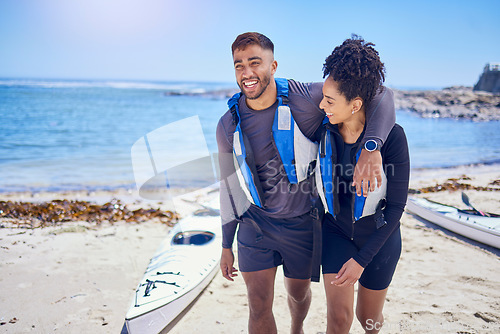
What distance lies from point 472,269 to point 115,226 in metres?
5.65

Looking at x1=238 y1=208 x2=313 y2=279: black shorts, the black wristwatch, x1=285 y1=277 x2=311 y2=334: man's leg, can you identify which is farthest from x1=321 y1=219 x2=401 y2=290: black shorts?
the black wristwatch

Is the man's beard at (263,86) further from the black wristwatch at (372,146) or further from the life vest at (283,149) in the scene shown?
the black wristwatch at (372,146)

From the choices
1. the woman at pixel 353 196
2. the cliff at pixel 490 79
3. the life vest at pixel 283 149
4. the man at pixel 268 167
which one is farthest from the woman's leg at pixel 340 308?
the cliff at pixel 490 79

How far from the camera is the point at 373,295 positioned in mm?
2643

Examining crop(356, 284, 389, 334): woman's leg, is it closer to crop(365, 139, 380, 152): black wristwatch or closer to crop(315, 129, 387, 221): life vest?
crop(315, 129, 387, 221): life vest

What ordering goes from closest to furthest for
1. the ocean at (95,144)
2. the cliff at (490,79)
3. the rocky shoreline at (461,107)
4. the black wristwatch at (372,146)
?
1. the black wristwatch at (372,146)
2. the ocean at (95,144)
3. the rocky shoreline at (461,107)
4. the cliff at (490,79)

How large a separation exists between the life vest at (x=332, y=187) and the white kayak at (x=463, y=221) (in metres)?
4.17

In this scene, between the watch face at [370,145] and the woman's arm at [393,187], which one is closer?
the watch face at [370,145]

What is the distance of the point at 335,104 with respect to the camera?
233cm

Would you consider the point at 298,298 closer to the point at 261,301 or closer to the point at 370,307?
the point at 261,301

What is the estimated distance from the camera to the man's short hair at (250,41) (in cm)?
270

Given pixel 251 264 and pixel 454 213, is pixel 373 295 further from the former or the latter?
pixel 454 213

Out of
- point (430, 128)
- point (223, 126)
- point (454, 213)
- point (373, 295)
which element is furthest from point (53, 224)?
point (430, 128)

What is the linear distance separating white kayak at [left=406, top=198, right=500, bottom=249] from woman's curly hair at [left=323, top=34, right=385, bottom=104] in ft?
14.7
